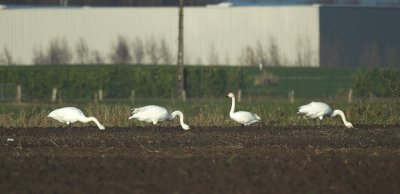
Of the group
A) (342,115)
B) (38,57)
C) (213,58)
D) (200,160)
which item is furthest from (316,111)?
(38,57)

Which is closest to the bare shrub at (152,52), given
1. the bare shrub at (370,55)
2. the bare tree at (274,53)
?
the bare tree at (274,53)

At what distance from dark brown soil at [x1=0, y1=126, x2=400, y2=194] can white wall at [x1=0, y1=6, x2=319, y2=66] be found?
39.7 meters

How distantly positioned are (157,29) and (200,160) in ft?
168

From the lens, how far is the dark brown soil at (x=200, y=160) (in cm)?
1892

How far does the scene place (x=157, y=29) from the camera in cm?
7388

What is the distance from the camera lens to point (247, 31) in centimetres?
7281

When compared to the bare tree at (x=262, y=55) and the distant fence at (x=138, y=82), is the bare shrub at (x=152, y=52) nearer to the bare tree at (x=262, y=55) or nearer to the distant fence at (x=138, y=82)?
the distant fence at (x=138, y=82)

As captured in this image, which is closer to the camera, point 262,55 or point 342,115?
point 342,115

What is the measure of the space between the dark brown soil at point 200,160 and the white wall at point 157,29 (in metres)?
39.7

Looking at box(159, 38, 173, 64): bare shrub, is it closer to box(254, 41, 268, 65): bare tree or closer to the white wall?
the white wall

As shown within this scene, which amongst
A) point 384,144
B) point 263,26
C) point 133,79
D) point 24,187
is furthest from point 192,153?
point 263,26

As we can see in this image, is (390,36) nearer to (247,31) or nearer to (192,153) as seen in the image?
(247,31)

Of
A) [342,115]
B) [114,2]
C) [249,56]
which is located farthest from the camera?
[114,2]

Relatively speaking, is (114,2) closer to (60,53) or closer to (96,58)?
(96,58)
